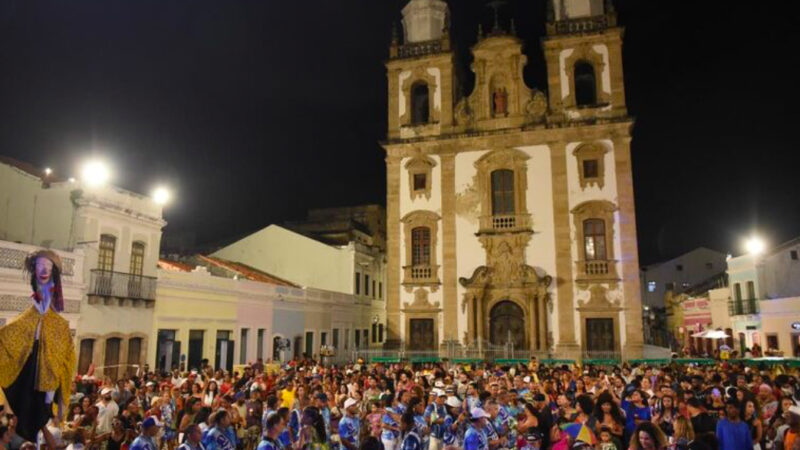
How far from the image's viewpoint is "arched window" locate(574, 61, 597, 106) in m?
32.7

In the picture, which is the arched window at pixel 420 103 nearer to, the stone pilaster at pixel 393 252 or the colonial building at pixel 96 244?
the stone pilaster at pixel 393 252

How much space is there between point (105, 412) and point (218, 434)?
4556 mm

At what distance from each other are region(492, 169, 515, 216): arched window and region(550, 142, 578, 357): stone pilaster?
2.21 m

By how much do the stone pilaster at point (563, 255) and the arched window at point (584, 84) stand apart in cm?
373

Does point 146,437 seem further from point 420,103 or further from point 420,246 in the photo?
point 420,103

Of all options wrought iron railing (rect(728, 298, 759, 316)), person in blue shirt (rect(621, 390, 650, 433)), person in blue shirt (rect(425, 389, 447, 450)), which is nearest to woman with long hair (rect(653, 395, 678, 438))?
person in blue shirt (rect(621, 390, 650, 433))

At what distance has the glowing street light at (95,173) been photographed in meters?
19.6

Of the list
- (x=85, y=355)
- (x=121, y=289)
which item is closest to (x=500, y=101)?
(x=121, y=289)

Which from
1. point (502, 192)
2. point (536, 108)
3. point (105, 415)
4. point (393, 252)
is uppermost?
point (536, 108)

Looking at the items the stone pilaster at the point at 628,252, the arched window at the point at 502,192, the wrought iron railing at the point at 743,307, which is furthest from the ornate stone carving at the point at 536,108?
the wrought iron railing at the point at 743,307

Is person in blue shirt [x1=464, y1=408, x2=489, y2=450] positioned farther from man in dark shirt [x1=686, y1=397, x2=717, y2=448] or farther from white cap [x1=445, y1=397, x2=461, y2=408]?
man in dark shirt [x1=686, y1=397, x2=717, y2=448]

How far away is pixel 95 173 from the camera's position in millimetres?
19797

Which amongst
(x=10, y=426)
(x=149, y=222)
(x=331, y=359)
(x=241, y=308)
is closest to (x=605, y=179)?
(x=331, y=359)

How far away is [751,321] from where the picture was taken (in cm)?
3388
